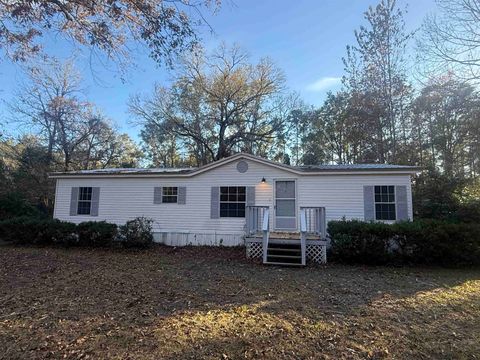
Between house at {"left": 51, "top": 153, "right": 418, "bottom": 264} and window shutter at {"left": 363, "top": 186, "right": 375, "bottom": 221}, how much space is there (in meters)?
0.01

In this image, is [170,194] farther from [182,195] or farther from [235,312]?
[235,312]

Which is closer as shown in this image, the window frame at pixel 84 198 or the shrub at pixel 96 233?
the shrub at pixel 96 233

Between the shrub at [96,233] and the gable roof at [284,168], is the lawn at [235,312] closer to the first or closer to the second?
the shrub at [96,233]

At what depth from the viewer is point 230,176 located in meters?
12.2

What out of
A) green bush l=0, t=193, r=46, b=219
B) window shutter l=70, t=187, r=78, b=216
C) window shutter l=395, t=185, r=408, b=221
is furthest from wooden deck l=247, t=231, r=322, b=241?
green bush l=0, t=193, r=46, b=219

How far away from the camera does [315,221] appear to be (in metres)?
10.6

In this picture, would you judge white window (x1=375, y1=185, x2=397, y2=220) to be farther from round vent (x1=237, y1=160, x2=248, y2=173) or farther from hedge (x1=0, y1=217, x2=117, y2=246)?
hedge (x1=0, y1=217, x2=117, y2=246)

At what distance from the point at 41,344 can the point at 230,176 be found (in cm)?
908

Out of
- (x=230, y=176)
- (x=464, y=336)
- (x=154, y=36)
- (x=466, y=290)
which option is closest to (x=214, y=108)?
(x=230, y=176)

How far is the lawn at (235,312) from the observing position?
357cm

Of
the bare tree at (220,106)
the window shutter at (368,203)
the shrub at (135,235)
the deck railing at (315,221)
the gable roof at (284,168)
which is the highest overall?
the bare tree at (220,106)

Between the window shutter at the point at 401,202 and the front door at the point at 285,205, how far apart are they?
3574mm

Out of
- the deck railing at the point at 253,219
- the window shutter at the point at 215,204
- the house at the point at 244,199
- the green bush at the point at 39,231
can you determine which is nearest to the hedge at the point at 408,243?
the house at the point at 244,199

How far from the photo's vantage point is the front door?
11617 millimetres
